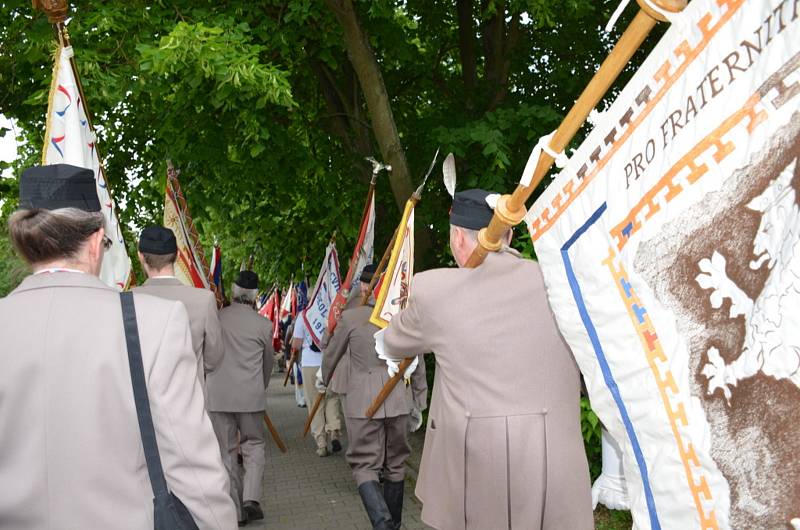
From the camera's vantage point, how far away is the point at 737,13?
5.48 ft

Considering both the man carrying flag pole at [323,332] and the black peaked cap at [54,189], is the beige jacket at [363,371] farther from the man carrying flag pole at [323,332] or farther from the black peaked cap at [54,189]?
the black peaked cap at [54,189]

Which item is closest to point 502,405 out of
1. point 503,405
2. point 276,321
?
point 503,405

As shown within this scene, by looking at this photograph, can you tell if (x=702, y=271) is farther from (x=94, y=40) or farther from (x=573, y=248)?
(x=94, y=40)

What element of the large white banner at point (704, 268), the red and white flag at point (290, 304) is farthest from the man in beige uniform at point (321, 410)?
the red and white flag at point (290, 304)

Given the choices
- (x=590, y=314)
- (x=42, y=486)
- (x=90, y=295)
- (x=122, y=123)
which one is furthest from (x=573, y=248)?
(x=122, y=123)

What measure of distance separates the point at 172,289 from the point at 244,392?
8.03ft

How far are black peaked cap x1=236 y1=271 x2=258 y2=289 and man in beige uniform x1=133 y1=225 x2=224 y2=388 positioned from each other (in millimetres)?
2460

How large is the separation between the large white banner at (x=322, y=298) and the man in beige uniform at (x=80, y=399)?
27.8ft

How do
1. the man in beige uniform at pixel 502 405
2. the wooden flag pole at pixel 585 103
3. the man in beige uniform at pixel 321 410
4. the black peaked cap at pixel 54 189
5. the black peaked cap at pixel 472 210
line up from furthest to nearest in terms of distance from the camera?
the man in beige uniform at pixel 321 410, the black peaked cap at pixel 472 210, the man in beige uniform at pixel 502 405, the black peaked cap at pixel 54 189, the wooden flag pole at pixel 585 103

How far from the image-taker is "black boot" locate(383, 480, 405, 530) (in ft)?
21.8

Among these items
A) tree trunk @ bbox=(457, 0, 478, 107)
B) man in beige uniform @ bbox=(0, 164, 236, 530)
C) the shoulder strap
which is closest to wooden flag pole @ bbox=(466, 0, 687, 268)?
man in beige uniform @ bbox=(0, 164, 236, 530)

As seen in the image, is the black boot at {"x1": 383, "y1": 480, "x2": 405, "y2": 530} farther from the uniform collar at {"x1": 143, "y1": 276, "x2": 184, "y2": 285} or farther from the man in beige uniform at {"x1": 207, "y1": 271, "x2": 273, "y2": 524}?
the uniform collar at {"x1": 143, "y1": 276, "x2": 184, "y2": 285}

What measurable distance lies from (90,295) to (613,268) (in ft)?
4.80

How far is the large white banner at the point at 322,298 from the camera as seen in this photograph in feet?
35.7
